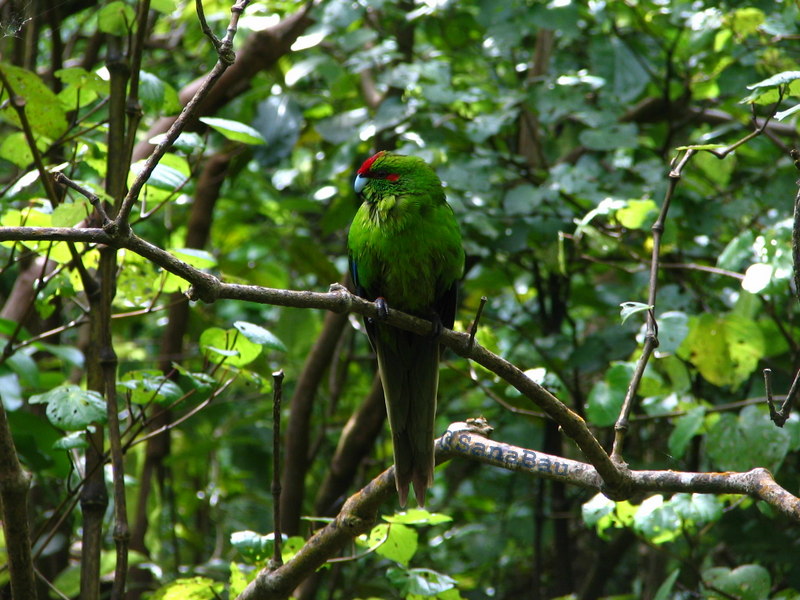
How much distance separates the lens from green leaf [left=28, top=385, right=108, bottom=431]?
198cm

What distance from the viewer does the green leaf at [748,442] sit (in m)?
2.51

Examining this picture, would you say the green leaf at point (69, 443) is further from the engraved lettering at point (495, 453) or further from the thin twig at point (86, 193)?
the engraved lettering at point (495, 453)

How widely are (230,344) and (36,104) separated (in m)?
0.85

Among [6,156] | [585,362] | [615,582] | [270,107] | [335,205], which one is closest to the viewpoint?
[6,156]

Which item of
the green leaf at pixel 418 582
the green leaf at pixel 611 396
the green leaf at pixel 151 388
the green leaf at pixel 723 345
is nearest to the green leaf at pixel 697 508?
the green leaf at pixel 611 396

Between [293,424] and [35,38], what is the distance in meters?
1.90

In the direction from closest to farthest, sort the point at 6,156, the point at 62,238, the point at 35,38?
the point at 62,238 → the point at 6,156 → the point at 35,38

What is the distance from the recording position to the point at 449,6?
4.14 meters

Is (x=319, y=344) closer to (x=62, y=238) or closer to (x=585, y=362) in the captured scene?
(x=585, y=362)

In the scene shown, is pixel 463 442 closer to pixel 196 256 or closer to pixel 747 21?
pixel 196 256

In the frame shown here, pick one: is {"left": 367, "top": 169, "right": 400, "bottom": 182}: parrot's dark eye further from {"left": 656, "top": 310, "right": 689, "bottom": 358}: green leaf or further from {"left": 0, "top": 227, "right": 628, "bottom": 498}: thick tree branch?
{"left": 656, "top": 310, "right": 689, "bottom": 358}: green leaf

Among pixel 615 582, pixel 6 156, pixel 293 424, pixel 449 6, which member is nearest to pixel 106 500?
pixel 6 156

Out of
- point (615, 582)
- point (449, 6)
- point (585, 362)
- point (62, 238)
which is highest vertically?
point (449, 6)

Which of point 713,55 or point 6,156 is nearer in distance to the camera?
point 6,156
